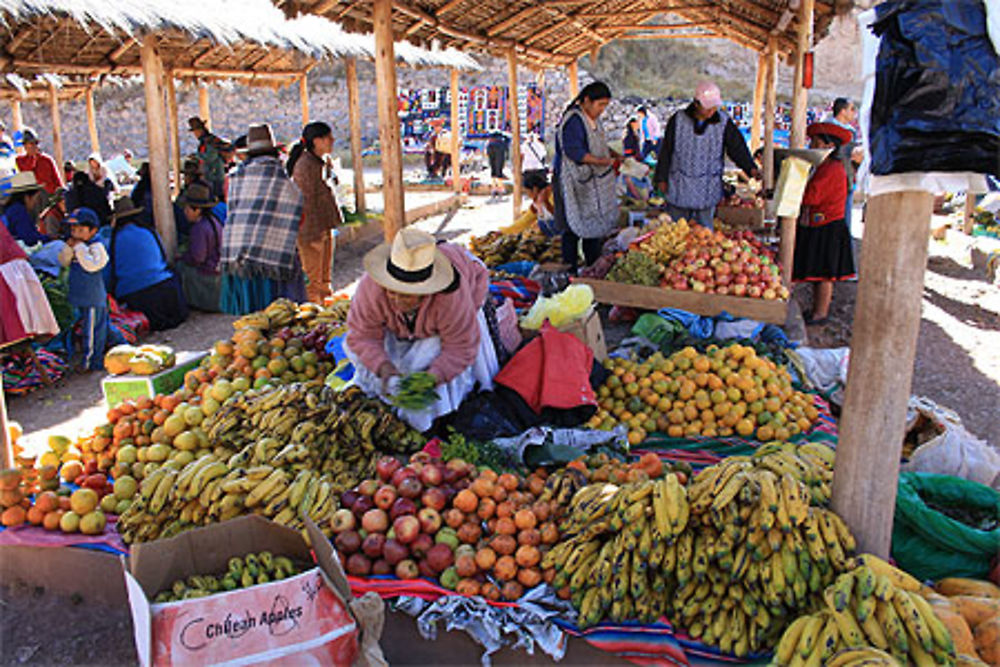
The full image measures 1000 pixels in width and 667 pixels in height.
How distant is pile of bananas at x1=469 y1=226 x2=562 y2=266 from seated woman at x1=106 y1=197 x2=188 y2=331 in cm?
332

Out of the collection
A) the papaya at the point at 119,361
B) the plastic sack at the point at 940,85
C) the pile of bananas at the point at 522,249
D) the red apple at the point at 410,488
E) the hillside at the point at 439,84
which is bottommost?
the red apple at the point at 410,488

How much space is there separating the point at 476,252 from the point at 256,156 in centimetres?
317

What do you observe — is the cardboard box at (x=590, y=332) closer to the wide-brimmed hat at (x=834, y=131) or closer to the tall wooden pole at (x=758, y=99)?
the wide-brimmed hat at (x=834, y=131)

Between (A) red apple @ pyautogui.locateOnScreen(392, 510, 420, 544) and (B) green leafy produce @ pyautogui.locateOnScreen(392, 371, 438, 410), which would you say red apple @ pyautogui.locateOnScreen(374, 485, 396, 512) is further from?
(B) green leafy produce @ pyautogui.locateOnScreen(392, 371, 438, 410)

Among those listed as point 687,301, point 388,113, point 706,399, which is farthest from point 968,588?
point 388,113

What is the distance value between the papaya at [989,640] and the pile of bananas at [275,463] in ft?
7.45

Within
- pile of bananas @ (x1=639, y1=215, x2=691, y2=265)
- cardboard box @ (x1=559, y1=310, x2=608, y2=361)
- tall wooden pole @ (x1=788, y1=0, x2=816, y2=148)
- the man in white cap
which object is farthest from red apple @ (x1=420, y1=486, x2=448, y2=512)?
tall wooden pole @ (x1=788, y1=0, x2=816, y2=148)

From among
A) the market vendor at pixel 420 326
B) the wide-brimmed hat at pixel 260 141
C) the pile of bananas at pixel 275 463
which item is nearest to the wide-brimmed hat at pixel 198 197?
the wide-brimmed hat at pixel 260 141

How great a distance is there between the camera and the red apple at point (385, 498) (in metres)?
3.00

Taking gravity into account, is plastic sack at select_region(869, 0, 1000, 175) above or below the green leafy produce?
above

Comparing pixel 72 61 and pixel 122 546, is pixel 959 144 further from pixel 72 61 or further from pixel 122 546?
pixel 72 61

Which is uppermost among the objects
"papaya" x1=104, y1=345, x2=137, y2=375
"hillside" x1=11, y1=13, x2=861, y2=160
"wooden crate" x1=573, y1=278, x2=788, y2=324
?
"hillside" x1=11, y1=13, x2=861, y2=160

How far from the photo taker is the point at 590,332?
4.92m

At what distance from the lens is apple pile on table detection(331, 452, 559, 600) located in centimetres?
277
